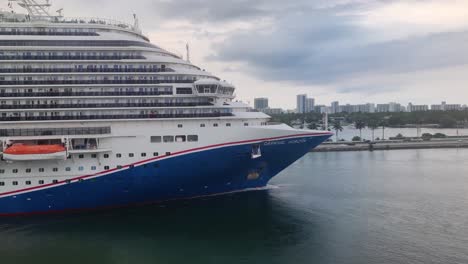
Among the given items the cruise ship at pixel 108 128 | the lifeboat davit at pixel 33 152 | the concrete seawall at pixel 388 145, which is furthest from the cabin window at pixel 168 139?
the concrete seawall at pixel 388 145

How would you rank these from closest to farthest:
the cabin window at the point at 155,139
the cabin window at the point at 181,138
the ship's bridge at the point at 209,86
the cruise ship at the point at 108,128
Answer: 1. the cruise ship at the point at 108,128
2. the cabin window at the point at 155,139
3. the cabin window at the point at 181,138
4. the ship's bridge at the point at 209,86

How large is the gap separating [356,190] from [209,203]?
33.5ft

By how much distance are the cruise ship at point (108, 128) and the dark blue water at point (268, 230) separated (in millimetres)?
1412

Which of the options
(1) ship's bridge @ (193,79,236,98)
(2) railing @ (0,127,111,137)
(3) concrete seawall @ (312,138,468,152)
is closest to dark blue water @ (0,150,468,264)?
(2) railing @ (0,127,111,137)

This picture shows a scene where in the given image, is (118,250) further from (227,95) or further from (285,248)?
(227,95)

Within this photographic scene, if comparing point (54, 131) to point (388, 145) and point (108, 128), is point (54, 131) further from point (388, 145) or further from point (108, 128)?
point (388, 145)

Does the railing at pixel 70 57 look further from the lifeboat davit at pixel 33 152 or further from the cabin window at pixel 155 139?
the lifeboat davit at pixel 33 152

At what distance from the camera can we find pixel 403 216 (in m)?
18.8

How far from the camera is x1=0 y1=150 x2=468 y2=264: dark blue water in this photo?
14.5m

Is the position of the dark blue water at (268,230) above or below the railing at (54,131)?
below

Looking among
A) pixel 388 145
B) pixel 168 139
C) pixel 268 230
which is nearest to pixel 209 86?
pixel 168 139

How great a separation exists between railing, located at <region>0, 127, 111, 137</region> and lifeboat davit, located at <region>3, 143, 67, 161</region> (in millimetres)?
988

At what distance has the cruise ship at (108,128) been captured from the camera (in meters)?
18.2

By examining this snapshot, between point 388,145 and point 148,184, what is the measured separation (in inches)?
1756
